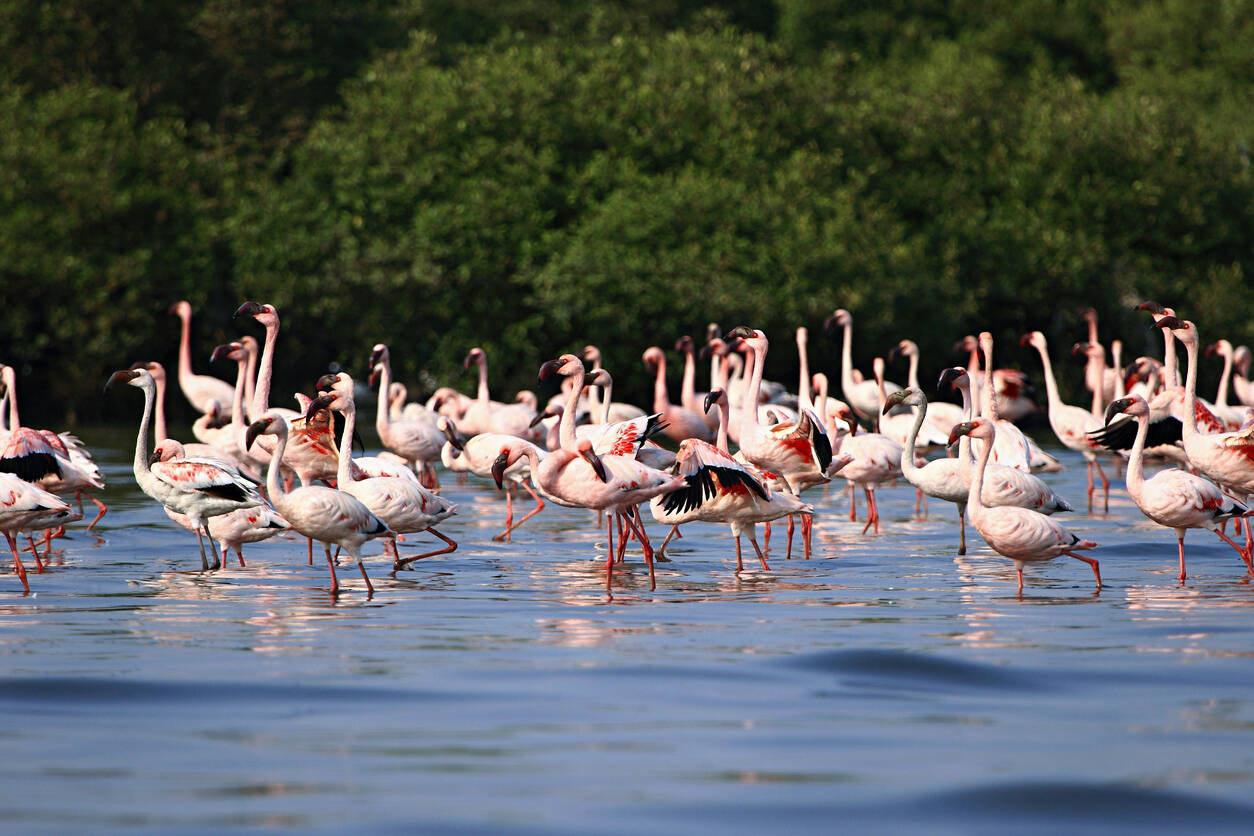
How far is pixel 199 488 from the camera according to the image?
1159cm

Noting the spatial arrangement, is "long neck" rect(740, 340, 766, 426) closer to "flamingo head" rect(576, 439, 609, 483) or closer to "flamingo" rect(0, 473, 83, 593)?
"flamingo head" rect(576, 439, 609, 483)

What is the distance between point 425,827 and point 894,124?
102 ft

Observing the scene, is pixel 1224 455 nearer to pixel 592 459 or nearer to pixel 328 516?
pixel 592 459

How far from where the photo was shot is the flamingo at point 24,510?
1060 cm

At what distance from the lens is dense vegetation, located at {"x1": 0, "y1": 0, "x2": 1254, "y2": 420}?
103 feet

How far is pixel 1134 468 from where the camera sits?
12.0 metres

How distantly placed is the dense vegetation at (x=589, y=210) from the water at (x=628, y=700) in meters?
19.6

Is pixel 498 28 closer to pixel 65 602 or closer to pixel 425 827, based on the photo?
pixel 65 602

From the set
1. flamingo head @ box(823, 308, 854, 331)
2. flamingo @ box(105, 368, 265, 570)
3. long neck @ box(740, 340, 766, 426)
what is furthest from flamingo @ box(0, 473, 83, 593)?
flamingo head @ box(823, 308, 854, 331)

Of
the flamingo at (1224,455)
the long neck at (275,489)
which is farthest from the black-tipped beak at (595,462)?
the flamingo at (1224,455)

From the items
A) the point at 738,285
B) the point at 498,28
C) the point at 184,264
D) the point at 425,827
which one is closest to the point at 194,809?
the point at 425,827

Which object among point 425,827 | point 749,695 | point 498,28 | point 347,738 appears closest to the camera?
point 425,827

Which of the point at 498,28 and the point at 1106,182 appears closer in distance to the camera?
the point at 1106,182

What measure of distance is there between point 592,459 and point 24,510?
3579mm
